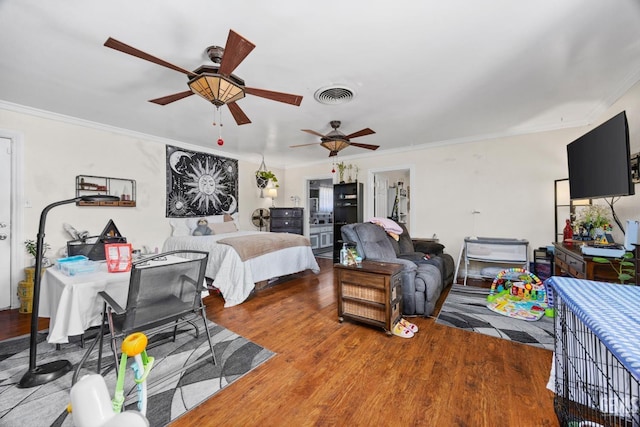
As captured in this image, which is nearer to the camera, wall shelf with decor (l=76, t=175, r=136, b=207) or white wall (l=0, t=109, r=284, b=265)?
white wall (l=0, t=109, r=284, b=265)

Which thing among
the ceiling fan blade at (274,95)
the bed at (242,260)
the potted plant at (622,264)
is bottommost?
the bed at (242,260)

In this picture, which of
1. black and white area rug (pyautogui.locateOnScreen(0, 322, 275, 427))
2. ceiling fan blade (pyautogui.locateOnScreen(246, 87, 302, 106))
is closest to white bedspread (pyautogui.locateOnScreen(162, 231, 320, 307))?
black and white area rug (pyautogui.locateOnScreen(0, 322, 275, 427))

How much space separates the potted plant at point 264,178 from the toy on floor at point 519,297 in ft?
15.8

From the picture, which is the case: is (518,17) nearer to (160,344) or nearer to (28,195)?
(160,344)

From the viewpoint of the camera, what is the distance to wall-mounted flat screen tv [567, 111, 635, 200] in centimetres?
191

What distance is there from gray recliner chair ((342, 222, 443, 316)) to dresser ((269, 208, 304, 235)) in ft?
10.3

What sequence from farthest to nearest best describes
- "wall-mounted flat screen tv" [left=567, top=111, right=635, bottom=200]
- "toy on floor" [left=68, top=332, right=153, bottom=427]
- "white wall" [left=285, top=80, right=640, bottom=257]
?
"white wall" [left=285, top=80, right=640, bottom=257]
"wall-mounted flat screen tv" [left=567, top=111, right=635, bottom=200]
"toy on floor" [left=68, top=332, right=153, bottom=427]

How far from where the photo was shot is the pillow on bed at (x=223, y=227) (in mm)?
4727

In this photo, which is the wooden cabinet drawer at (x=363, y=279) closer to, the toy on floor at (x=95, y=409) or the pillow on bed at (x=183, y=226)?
the toy on floor at (x=95, y=409)

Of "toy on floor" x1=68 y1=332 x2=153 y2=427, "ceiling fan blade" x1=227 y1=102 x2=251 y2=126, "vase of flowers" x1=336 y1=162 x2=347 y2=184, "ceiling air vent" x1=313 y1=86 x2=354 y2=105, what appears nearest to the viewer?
"toy on floor" x1=68 y1=332 x2=153 y2=427

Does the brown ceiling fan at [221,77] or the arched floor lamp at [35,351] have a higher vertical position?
the brown ceiling fan at [221,77]

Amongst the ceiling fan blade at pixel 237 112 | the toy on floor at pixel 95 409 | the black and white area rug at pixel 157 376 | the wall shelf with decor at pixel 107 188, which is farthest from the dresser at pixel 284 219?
the toy on floor at pixel 95 409

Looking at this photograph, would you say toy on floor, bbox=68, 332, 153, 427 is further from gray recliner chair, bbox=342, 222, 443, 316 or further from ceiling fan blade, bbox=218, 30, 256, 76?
gray recliner chair, bbox=342, 222, 443, 316

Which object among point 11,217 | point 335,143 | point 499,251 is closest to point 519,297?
point 499,251
